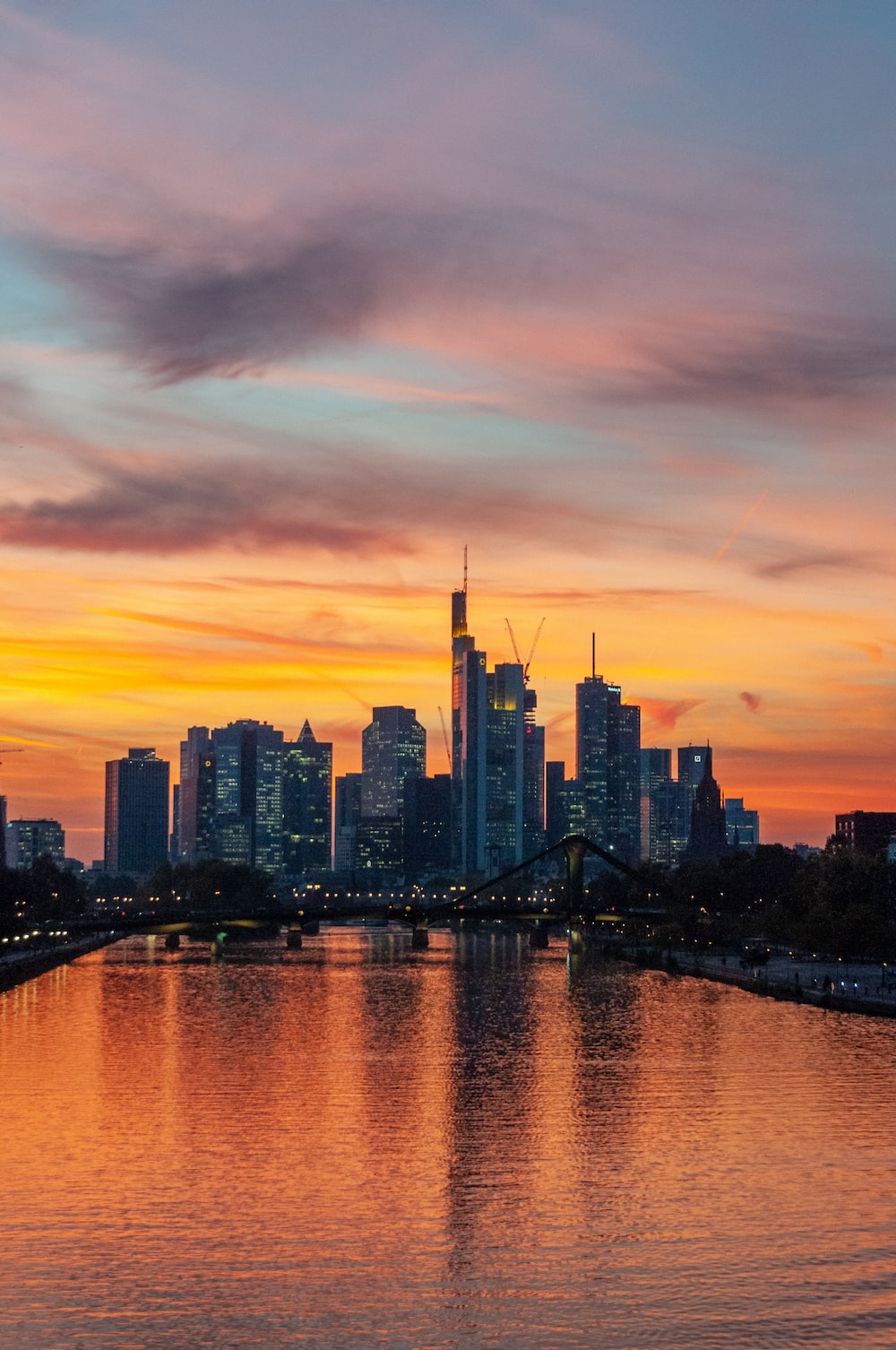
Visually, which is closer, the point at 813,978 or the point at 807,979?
the point at 813,978

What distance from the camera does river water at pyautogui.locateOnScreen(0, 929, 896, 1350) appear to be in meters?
43.7

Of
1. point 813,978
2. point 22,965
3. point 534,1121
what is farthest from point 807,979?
point 22,965

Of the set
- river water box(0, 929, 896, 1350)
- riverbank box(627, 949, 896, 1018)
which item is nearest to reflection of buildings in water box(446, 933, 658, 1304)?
river water box(0, 929, 896, 1350)

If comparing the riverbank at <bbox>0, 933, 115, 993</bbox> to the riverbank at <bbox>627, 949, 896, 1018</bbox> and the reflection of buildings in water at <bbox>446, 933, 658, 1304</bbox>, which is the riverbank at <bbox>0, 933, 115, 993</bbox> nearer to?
the reflection of buildings in water at <bbox>446, 933, 658, 1304</bbox>

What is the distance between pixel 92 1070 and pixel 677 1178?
145 ft

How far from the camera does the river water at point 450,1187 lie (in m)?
43.7

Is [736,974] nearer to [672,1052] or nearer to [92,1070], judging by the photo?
[672,1052]

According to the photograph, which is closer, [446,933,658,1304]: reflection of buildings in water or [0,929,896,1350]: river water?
[0,929,896,1350]: river water

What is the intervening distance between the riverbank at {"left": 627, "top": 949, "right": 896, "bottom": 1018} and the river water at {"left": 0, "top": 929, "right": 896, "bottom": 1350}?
5335mm

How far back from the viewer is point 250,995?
149m

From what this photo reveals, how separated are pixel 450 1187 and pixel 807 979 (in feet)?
292

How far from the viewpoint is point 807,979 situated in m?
143

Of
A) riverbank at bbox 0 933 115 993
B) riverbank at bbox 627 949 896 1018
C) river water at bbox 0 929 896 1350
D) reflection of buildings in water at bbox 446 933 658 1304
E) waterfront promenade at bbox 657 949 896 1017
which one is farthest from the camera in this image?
riverbank at bbox 0 933 115 993

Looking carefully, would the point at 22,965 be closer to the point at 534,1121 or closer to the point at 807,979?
the point at 807,979
